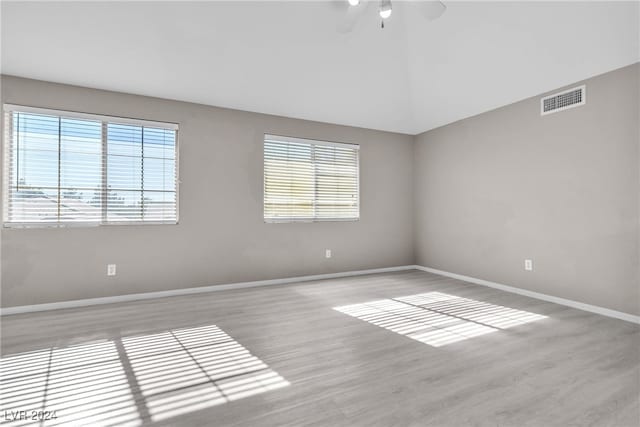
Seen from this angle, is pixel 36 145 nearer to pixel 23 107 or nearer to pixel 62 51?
pixel 23 107

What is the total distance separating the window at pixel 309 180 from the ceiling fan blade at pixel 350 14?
197 cm

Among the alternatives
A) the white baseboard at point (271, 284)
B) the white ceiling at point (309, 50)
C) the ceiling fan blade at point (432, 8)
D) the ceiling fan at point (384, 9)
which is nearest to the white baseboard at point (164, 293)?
the white baseboard at point (271, 284)

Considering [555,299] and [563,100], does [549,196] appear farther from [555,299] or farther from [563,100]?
[555,299]

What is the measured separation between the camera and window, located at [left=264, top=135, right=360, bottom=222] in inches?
187

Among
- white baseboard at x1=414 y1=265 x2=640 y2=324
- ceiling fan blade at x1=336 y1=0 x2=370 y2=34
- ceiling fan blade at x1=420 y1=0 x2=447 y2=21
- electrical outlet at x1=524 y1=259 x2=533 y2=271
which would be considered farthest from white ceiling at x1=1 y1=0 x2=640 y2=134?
white baseboard at x1=414 y1=265 x2=640 y2=324

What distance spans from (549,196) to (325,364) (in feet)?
10.8

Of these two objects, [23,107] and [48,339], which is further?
[23,107]

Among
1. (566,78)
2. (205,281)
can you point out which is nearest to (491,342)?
(566,78)

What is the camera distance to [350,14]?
9.72 ft

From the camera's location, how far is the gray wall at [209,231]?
11.5 ft

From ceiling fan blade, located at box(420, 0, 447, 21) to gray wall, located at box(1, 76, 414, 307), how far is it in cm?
242

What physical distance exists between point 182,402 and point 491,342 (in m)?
2.26

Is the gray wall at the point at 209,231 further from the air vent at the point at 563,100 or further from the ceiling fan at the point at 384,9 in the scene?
the air vent at the point at 563,100

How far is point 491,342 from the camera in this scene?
2.58 metres
